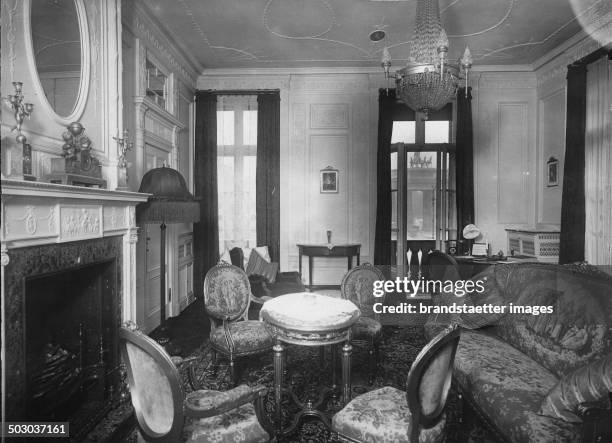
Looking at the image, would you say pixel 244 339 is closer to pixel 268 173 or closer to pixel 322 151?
pixel 268 173

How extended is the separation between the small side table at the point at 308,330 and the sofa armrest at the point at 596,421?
1171 mm

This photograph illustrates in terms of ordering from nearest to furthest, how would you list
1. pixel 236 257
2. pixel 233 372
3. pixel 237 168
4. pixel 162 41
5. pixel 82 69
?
pixel 82 69
pixel 233 372
pixel 162 41
pixel 236 257
pixel 237 168

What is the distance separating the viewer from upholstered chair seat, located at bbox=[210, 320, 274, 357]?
272 cm

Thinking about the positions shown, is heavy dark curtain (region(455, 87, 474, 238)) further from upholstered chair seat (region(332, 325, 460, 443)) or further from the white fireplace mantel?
the white fireplace mantel

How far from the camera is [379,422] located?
1683 millimetres

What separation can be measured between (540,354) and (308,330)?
4.97 ft

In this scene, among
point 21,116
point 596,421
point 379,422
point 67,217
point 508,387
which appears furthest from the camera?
point 67,217

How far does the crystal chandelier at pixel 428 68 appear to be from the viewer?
2797 mm

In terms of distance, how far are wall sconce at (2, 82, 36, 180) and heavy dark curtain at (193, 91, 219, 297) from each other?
3.65 meters

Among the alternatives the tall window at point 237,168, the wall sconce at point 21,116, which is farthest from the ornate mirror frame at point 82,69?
the tall window at point 237,168

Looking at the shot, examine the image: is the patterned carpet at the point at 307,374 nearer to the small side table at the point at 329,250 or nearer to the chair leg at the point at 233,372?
the chair leg at the point at 233,372

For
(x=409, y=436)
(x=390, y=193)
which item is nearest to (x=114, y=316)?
(x=409, y=436)

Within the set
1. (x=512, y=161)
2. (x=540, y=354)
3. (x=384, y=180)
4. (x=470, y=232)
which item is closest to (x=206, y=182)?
(x=384, y=180)

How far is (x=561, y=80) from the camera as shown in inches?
199
